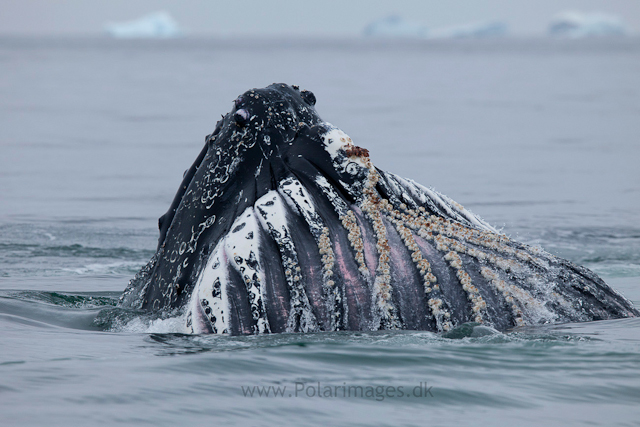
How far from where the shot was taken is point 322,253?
538 centimetres

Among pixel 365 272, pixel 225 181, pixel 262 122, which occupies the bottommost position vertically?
pixel 365 272

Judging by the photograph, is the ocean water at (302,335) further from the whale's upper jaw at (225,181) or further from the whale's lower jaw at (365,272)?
the whale's upper jaw at (225,181)

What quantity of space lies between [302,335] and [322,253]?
507 mm

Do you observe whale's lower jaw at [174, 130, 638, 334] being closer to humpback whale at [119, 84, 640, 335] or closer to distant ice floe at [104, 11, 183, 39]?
humpback whale at [119, 84, 640, 335]

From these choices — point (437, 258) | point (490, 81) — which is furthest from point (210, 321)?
point (490, 81)

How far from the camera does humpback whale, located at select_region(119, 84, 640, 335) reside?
5.29 m

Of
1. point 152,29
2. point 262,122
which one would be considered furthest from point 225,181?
point 152,29

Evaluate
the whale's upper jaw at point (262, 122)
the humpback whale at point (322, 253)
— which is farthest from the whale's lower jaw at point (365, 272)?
the whale's upper jaw at point (262, 122)

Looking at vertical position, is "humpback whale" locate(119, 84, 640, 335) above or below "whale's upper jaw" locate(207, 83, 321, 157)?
below

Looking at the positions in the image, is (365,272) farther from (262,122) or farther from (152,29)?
(152,29)

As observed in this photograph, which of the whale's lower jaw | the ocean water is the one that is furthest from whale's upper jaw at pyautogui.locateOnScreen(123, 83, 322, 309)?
the ocean water

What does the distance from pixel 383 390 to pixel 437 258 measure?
3.47 feet

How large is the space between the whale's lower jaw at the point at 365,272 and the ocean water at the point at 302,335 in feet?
0.38

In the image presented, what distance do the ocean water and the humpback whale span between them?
0.15 metres
